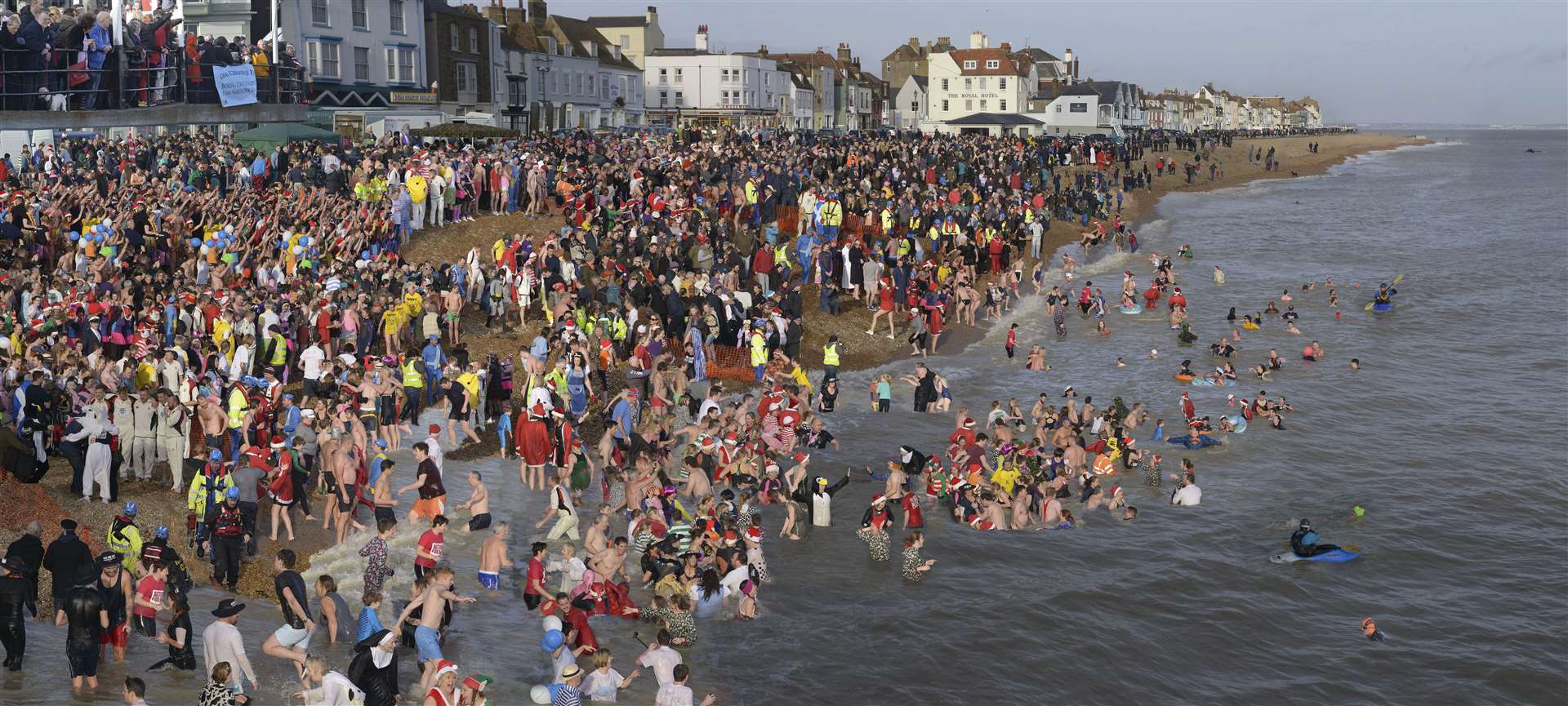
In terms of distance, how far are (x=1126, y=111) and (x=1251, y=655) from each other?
126 metres

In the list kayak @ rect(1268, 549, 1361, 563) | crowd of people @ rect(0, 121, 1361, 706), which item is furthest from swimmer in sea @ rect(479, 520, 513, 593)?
kayak @ rect(1268, 549, 1361, 563)

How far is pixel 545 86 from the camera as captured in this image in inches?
2667

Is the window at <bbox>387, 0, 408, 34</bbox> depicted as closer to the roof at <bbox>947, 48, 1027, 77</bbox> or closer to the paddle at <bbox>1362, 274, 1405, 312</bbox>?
the paddle at <bbox>1362, 274, 1405, 312</bbox>

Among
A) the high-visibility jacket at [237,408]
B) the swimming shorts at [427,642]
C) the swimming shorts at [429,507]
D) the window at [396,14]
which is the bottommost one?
the swimming shorts at [427,642]

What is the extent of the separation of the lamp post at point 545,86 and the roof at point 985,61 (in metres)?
61.3

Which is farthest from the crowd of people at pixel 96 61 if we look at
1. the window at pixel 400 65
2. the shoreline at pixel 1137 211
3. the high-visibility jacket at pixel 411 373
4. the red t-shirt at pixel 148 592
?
the window at pixel 400 65

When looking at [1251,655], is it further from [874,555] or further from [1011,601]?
[874,555]

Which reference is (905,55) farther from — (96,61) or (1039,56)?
(96,61)

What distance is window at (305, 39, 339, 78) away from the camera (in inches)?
1885

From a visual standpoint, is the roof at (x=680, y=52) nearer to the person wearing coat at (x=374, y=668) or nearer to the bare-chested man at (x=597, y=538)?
the bare-chested man at (x=597, y=538)

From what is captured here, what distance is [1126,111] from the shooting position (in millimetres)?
134875

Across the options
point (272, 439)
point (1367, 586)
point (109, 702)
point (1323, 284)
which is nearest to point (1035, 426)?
point (1367, 586)

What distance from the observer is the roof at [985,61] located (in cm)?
11881

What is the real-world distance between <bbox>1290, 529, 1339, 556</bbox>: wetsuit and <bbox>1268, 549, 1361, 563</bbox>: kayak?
0.17ft
